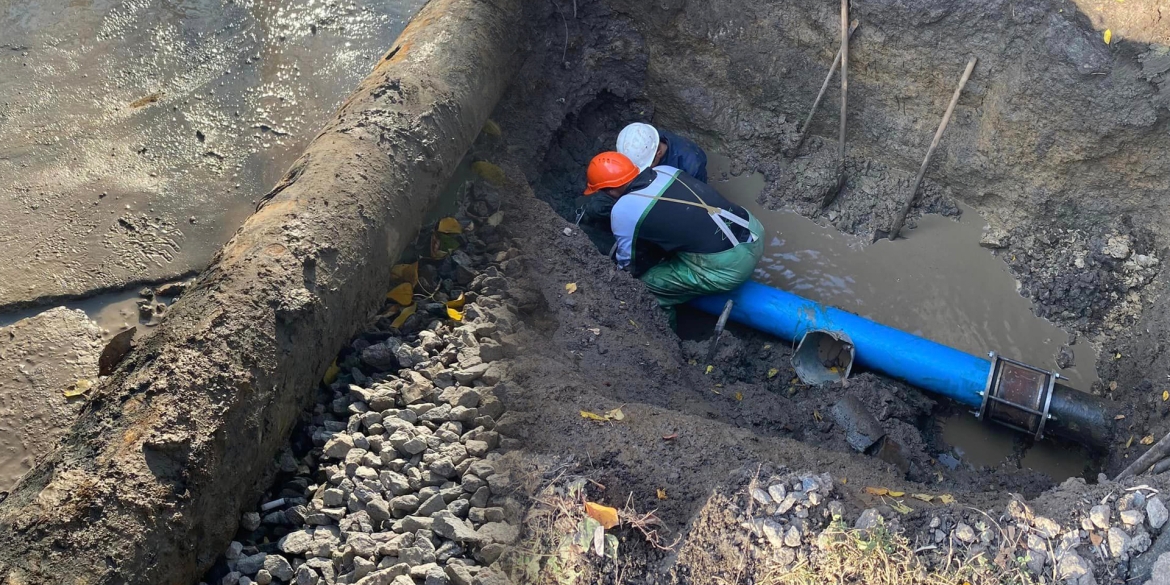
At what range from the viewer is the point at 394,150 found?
12.7ft

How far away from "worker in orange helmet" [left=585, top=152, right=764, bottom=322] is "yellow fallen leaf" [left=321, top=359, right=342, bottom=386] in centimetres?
202

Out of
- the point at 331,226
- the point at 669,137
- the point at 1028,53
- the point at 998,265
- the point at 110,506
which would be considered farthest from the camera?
the point at 669,137

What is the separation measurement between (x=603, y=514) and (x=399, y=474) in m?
0.84

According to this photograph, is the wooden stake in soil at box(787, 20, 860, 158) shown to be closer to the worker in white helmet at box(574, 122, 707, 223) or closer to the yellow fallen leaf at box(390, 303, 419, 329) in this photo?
the worker in white helmet at box(574, 122, 707, 223)

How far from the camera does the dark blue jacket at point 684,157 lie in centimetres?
522

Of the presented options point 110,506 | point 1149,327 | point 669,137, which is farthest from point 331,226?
point 1149,327

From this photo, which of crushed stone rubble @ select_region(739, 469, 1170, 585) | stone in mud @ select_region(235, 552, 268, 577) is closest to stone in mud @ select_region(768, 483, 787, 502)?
crushed stone rubble @ select_region(739, 469, 1170, 585)

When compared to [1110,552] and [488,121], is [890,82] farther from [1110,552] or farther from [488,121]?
[1110,552]

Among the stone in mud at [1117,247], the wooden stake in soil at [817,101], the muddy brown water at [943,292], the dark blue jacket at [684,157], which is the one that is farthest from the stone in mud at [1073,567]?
the wooden stake in soil at [817,101]

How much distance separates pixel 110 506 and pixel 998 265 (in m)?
4.92

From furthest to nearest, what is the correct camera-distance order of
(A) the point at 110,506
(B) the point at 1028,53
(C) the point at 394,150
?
(B) the point at 1028,53, (C) the point at 394,150, (A) the point at 110,506

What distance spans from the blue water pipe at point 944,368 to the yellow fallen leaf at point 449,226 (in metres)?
1.70

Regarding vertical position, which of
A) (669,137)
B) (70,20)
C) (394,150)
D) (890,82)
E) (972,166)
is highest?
(890,82)

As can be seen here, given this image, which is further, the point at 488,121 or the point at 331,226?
the point at 488,121
